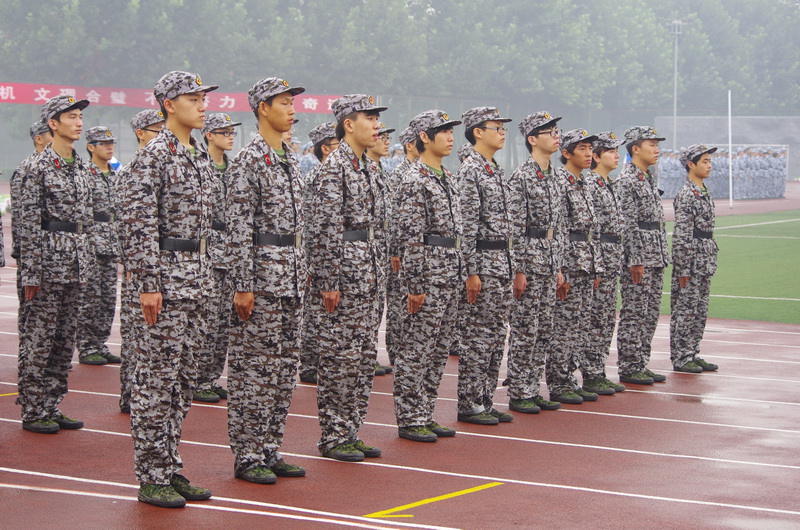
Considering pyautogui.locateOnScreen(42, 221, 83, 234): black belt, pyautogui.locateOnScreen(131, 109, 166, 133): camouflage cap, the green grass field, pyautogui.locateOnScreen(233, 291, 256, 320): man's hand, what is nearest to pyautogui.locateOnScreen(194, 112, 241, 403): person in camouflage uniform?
pyautogui.locateOnScreen(131, 109, 166, 133): camouflage cap

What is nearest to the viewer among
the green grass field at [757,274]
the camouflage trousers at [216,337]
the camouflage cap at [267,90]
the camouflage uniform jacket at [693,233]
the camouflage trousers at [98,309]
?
the camouflage cap at [267,90]

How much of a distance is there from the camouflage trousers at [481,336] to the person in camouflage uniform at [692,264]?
336cm

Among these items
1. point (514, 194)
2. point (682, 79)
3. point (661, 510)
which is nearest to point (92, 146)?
point (514, 194)

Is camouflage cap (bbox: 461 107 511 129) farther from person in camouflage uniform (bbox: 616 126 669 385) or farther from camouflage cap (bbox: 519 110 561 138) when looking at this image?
person in camouflage uniform (bbox: 616 126 669 385)

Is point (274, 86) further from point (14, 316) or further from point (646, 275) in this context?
point (14, 316)

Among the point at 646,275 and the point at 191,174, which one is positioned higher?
the point at 191,174

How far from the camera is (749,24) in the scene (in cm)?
7862

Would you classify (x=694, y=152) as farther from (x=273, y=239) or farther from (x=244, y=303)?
(x=244, y=303)

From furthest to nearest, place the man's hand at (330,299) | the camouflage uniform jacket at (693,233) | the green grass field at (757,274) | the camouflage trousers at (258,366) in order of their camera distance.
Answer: the green grass field at (757,274) < the camouflage uniform jacket at (693,233) < the man's hand at (330,299) < the camouflage trousers at (258,366)

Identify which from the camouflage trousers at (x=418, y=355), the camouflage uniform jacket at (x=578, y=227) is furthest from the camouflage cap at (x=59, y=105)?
the camouflage uniform jacket at (x=578, y=227)

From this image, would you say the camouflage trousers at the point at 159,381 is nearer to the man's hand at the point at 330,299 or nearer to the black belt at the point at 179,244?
the black belt at the point at 179,244

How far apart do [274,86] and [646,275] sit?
5067 millimetres

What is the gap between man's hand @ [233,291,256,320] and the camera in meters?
6.36

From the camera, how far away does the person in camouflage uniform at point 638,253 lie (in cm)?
1049
